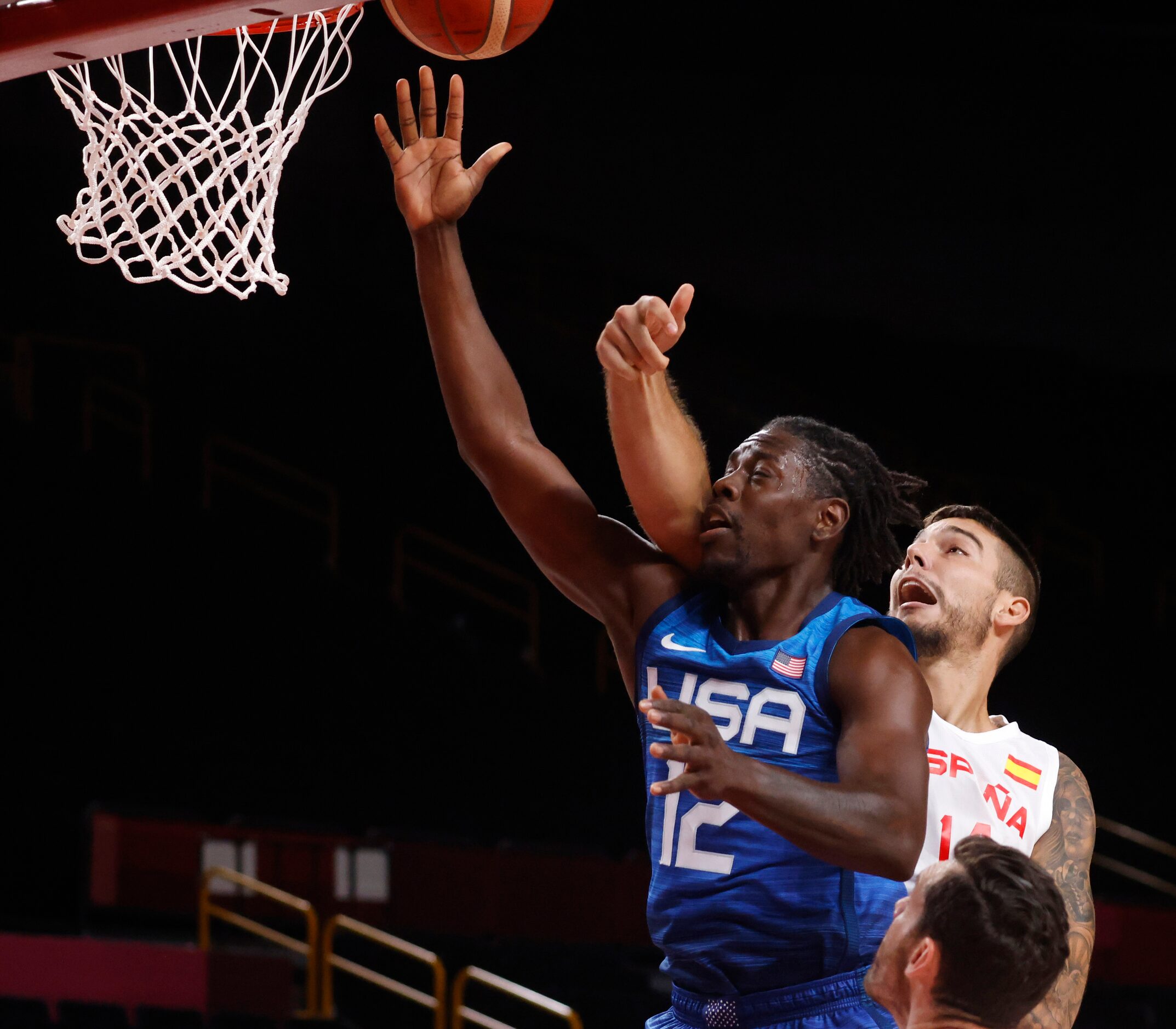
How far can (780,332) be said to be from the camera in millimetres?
→ 13789

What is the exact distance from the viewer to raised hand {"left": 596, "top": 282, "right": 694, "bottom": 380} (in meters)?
2.71

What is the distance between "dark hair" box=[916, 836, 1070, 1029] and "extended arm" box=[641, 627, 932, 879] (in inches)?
6.4

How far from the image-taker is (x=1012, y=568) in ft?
12.0

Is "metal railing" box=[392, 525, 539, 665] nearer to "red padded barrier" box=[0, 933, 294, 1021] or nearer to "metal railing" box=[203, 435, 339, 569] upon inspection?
"metal railing" box=[203, 435, 339, 569]

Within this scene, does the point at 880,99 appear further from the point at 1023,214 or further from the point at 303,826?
the point at 303,826

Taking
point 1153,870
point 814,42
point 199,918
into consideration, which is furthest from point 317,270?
point 1153,870

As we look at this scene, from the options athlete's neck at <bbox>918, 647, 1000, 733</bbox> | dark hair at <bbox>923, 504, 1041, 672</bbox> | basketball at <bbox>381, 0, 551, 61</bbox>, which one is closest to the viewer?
basketball at <bbox>381, 0, 551, 61</bbox>

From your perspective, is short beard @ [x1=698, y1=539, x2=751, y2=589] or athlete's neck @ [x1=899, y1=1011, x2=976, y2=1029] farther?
short beard @ [x1=698, y1=539, x2=751, y2=589]

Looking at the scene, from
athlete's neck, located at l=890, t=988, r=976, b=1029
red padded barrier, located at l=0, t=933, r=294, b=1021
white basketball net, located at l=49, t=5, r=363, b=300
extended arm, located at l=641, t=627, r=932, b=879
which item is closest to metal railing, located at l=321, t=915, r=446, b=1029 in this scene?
red padded barrier, located at l=0, t=933, r=294, b=1021

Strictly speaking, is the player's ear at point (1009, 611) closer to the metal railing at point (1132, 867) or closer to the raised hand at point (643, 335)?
the raised hand at point (643, 335)

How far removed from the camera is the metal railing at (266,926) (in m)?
7.75

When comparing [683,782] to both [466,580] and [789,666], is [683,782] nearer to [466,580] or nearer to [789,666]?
[789,666]

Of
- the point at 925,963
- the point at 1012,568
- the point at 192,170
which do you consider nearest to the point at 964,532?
the point at 1012,568

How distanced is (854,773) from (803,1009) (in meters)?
0.42
